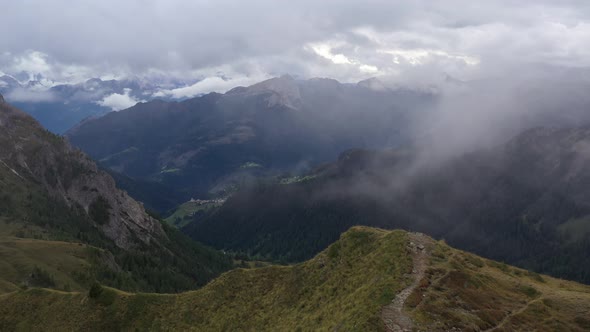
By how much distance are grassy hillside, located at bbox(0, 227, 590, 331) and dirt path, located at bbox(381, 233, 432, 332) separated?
145mm

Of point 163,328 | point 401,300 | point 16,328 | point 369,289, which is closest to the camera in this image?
point 401,300

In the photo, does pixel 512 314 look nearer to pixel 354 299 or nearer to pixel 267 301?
pixel 354 299

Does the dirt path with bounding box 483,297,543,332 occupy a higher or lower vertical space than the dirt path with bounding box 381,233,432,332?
lower

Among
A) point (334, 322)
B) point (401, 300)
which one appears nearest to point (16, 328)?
point (334, 322)

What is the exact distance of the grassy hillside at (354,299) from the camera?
52531 mm

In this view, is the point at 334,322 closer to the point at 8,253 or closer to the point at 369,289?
the point at 369,289

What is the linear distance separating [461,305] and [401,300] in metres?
7.75

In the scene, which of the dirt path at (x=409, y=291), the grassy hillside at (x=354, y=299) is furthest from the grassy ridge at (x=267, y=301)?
the dirt path at (x=409, y=291)

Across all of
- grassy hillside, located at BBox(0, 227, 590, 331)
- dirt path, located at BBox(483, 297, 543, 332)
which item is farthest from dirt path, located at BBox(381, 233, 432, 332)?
dirt path, located at BBox(483, 297, 543, 332)

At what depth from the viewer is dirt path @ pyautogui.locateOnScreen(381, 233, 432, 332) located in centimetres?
4815

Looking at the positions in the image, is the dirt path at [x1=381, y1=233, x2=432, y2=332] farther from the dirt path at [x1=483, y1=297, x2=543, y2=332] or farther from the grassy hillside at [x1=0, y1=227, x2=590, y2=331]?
the dirt path at [x1=483, y1=297, x2=543, y2=332]

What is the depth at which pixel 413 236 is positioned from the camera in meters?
70.3

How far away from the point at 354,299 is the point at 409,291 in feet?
25.1

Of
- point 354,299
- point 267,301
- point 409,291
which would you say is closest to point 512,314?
point 409,291
